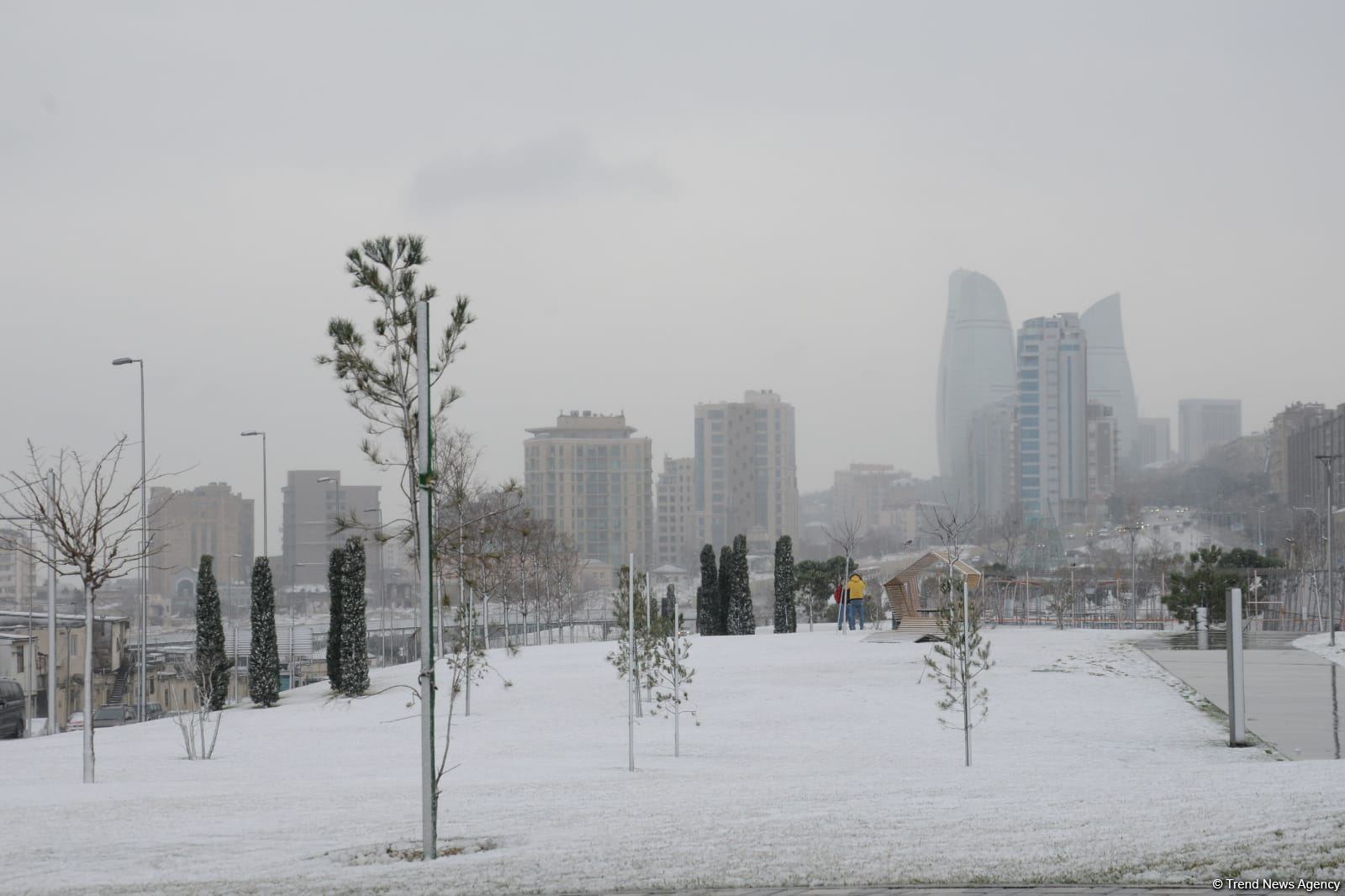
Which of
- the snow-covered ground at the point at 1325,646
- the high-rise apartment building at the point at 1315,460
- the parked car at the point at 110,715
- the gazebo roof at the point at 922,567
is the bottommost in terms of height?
the parked car at the point at 110,715

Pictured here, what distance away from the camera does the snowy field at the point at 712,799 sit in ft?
26.2

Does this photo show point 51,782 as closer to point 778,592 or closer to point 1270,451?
point 778,592

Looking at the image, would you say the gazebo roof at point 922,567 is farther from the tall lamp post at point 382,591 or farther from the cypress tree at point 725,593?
the tall lamp post at point 382,591

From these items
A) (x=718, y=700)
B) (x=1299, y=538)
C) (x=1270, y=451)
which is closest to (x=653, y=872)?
(x=718, y=700)

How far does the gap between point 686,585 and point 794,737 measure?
159900mm

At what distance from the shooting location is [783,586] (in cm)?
4178

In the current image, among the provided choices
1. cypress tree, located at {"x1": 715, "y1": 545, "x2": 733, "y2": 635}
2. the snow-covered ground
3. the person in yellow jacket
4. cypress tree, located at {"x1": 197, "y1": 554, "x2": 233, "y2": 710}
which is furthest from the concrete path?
cypress tree, located at {"x1": 197, "y1": 554, "x2": 233, "y2": 710}

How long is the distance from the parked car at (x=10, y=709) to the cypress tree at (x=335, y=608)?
6.46 metres

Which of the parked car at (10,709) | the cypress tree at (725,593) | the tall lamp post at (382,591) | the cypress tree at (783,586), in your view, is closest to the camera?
the tall lamp post at (382,591)

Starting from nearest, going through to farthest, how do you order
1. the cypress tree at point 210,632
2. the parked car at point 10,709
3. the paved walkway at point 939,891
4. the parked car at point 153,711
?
1. the paved walkway at point 939,891
2. the parked car at point 10,709
3. the cypress tree at point 210,632
4. the parked car at point 153,711

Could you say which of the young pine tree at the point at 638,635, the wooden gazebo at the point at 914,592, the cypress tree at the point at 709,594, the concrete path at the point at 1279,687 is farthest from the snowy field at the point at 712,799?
the cypress tree at the point at 709,594

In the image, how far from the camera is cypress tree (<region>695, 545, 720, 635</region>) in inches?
1705

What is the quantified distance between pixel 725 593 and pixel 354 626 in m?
15.9

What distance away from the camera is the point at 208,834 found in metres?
10.4
